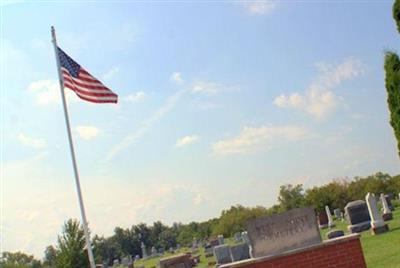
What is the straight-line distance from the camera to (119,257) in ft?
290

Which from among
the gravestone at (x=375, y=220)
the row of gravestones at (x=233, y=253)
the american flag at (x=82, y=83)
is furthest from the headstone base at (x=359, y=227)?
the american flag at (x=82, y=83)

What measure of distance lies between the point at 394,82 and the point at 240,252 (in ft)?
29.5

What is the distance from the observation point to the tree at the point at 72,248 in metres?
20.4

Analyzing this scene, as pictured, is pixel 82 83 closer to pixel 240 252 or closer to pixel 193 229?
pixel 240 252

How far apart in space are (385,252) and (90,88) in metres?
9.73

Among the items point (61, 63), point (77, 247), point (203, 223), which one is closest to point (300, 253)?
point (61, 63)

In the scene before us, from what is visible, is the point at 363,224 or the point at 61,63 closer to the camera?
the point at 61,63

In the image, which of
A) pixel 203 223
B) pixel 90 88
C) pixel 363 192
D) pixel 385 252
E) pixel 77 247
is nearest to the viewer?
pixel 90 88

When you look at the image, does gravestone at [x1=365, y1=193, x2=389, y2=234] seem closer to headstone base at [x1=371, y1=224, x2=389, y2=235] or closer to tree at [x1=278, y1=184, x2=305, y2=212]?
headstone base at [x1=371, y1=224, x2=389, y2=235]

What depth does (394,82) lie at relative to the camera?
15.8 m

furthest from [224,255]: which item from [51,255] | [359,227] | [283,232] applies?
[51,255]

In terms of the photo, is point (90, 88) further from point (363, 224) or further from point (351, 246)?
point (363, 224)

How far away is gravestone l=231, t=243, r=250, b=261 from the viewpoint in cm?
2031

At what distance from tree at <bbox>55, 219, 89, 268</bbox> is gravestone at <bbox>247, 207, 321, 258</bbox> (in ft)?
36.6
